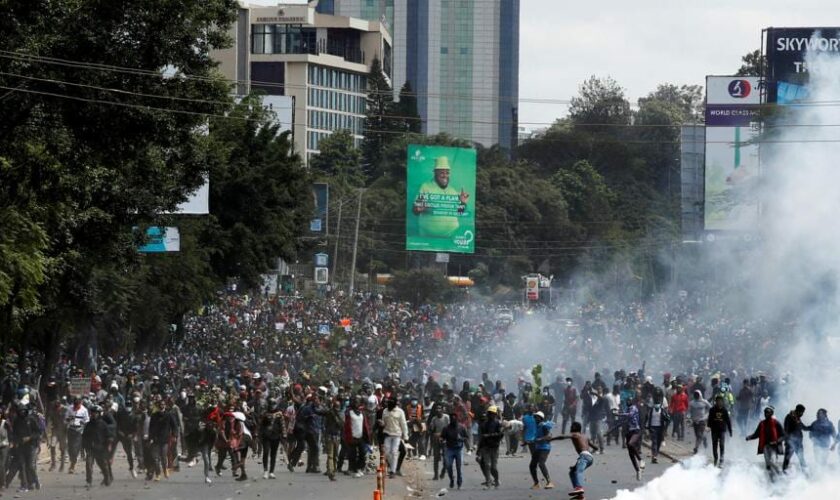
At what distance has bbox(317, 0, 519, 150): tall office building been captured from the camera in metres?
183

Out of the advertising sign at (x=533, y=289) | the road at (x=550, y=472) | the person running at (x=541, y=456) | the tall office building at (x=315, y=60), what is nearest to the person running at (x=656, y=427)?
the road at (x=550, y=472)

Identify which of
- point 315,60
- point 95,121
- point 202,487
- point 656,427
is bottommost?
point 202,487

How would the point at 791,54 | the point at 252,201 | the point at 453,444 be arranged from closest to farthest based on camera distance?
the point at 453,444 < the point at 252,201 < the point at 791,54

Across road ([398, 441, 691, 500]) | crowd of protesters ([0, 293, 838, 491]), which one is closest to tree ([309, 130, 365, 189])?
crowd of protesters ([0, 293, 838, 491])

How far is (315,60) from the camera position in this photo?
149 metres

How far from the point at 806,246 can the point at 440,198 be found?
11718 mm

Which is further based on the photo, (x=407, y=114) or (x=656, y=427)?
(x=407, y=114)

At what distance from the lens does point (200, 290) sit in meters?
49.1

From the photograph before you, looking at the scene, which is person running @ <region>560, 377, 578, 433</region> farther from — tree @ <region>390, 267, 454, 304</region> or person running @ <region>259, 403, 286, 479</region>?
tree @ <region>390, 267, 454, 304</region>

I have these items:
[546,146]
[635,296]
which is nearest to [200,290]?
[635,296]

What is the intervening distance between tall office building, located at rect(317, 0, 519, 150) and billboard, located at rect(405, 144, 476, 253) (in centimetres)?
12913

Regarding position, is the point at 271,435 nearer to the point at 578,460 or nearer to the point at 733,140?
the point at 578,460

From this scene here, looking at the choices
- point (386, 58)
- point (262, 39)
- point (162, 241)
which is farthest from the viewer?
point (386, 58)

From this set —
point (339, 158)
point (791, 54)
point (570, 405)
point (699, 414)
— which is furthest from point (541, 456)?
point (339, 158)
